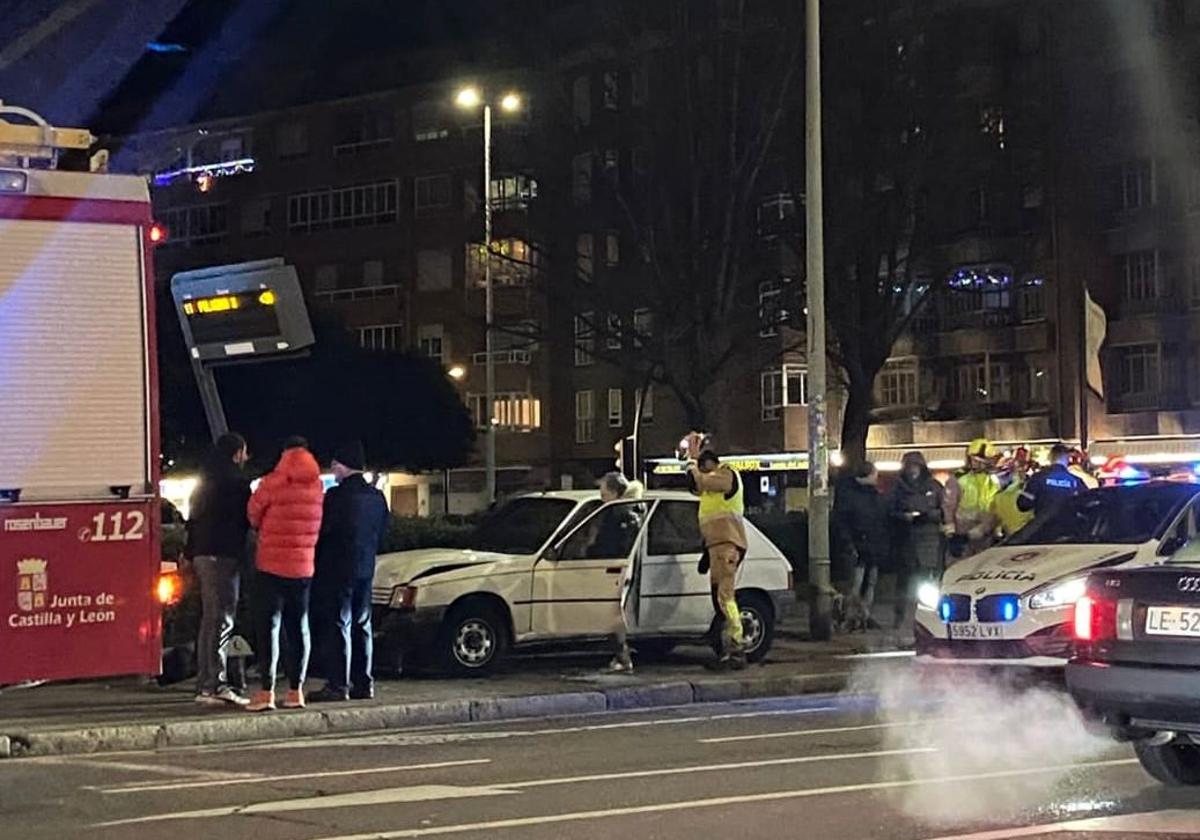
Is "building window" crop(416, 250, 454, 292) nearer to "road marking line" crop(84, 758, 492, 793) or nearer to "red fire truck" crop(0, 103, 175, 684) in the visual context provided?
"road marking line" crop(84, 758, 492, 793)

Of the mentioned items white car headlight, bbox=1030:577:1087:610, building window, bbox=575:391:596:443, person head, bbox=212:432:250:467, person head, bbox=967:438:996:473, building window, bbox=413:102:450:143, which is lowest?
white car headlight, bbox=1030:577:1087:610

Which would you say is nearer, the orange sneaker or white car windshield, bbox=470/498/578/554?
the orange sneaker

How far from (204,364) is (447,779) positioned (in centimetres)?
662

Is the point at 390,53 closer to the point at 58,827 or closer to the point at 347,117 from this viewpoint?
the point at 347,117

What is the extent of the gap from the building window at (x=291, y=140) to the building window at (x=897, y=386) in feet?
90.2

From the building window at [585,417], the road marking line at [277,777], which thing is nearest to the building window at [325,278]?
the building window at [585,417]

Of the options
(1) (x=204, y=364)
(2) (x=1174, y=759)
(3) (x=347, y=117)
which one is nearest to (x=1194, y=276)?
(3) (x=347, y=117)

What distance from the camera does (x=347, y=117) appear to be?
2904 inches

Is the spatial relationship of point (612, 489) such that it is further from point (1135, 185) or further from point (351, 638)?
point (1135, 185)

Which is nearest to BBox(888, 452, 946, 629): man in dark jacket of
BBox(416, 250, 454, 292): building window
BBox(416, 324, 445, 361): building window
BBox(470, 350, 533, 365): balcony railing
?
BBox(470, 350, 533, 365): balcony railing

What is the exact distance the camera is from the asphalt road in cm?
867

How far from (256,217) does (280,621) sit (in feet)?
211

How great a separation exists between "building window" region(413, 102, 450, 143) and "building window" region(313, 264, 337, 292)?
21.2ft

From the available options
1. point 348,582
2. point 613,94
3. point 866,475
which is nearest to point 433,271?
point 613,94
